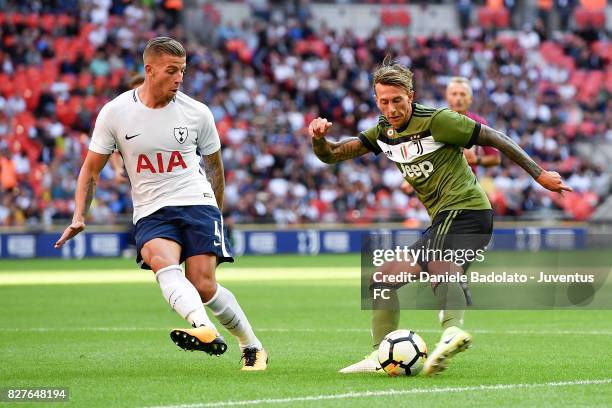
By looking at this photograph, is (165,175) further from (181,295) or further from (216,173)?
(181,295)

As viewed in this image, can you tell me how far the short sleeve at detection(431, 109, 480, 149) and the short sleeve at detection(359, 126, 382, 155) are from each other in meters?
0.52

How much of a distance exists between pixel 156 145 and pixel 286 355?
7.89ft

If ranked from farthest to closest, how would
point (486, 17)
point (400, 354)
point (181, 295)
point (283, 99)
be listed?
point (486, 17)
point (283, 99)
point (400, 354)
point (181, 295)

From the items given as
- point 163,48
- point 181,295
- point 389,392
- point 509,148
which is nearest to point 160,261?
point 181,295

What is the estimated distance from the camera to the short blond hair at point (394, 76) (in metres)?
8.32

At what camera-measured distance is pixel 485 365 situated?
890 centimetres

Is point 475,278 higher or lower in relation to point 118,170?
lower

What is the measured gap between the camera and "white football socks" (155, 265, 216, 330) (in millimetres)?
7801

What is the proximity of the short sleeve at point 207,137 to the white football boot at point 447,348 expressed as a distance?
6.78 feet

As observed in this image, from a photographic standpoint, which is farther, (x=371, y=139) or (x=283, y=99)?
(x=283, y=99)

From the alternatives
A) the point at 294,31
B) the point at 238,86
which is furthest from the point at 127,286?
the point at 294,31

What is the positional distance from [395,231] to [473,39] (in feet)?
38.0

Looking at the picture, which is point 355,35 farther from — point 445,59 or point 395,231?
point 395,231

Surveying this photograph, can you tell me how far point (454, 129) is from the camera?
8.38 meters
